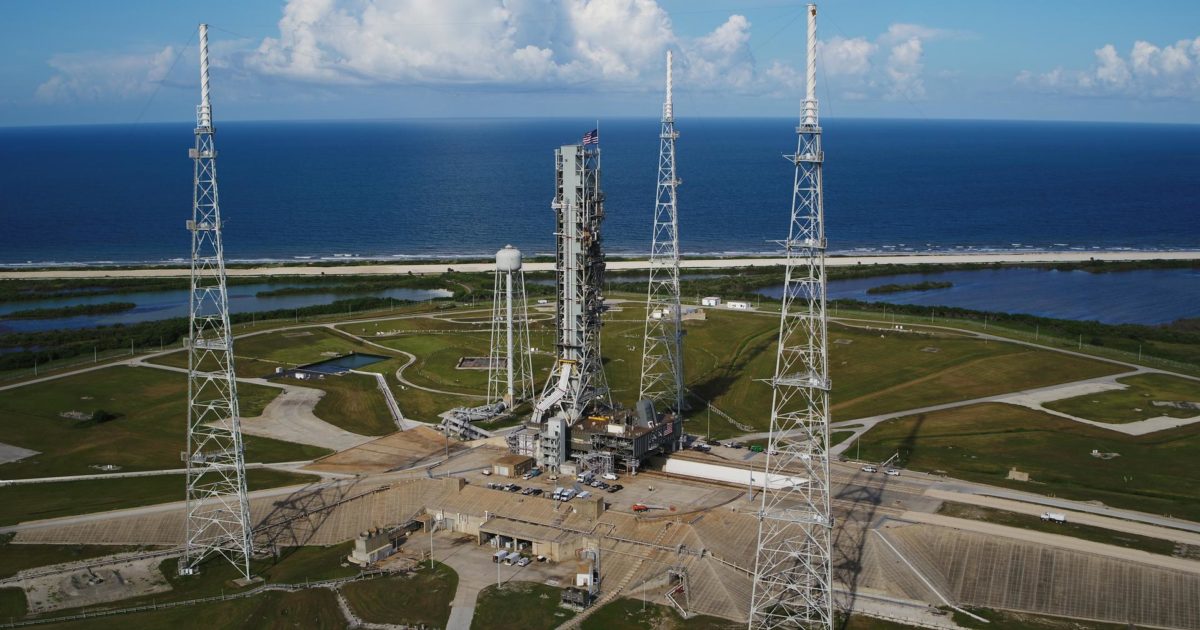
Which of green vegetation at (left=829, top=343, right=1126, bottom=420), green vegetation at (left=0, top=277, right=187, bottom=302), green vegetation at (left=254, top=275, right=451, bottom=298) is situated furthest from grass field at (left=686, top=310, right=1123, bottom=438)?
green vegetation at (left=0, top=277, right=187, bottom=302)

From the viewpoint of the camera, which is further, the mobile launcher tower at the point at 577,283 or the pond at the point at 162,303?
the pond at the point at 162,303

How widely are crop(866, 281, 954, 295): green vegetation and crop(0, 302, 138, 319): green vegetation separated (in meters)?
134

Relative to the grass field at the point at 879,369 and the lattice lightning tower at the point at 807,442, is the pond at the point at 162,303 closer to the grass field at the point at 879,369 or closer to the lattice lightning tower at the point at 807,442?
the grass field at the point at 879,369

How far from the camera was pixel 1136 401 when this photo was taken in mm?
101188

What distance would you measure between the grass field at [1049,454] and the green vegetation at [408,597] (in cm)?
4229

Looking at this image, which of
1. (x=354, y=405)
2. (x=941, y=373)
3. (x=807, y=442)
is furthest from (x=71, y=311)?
(x=807, y=442)

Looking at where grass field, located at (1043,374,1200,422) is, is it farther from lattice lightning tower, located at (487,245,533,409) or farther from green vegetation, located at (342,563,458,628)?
green vegetation, located at (342,563,458,628)

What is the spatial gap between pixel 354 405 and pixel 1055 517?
71363 mm

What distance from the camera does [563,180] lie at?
8425cm

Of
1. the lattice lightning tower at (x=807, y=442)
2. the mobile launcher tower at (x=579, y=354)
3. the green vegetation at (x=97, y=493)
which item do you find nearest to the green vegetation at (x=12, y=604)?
the green vegetation at (x=97, y=493)

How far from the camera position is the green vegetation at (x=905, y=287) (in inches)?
7072

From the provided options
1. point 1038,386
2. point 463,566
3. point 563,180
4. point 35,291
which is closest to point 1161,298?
point 1038,386

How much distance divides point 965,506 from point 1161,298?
124462mm

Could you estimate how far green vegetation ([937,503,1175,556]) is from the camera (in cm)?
6438
